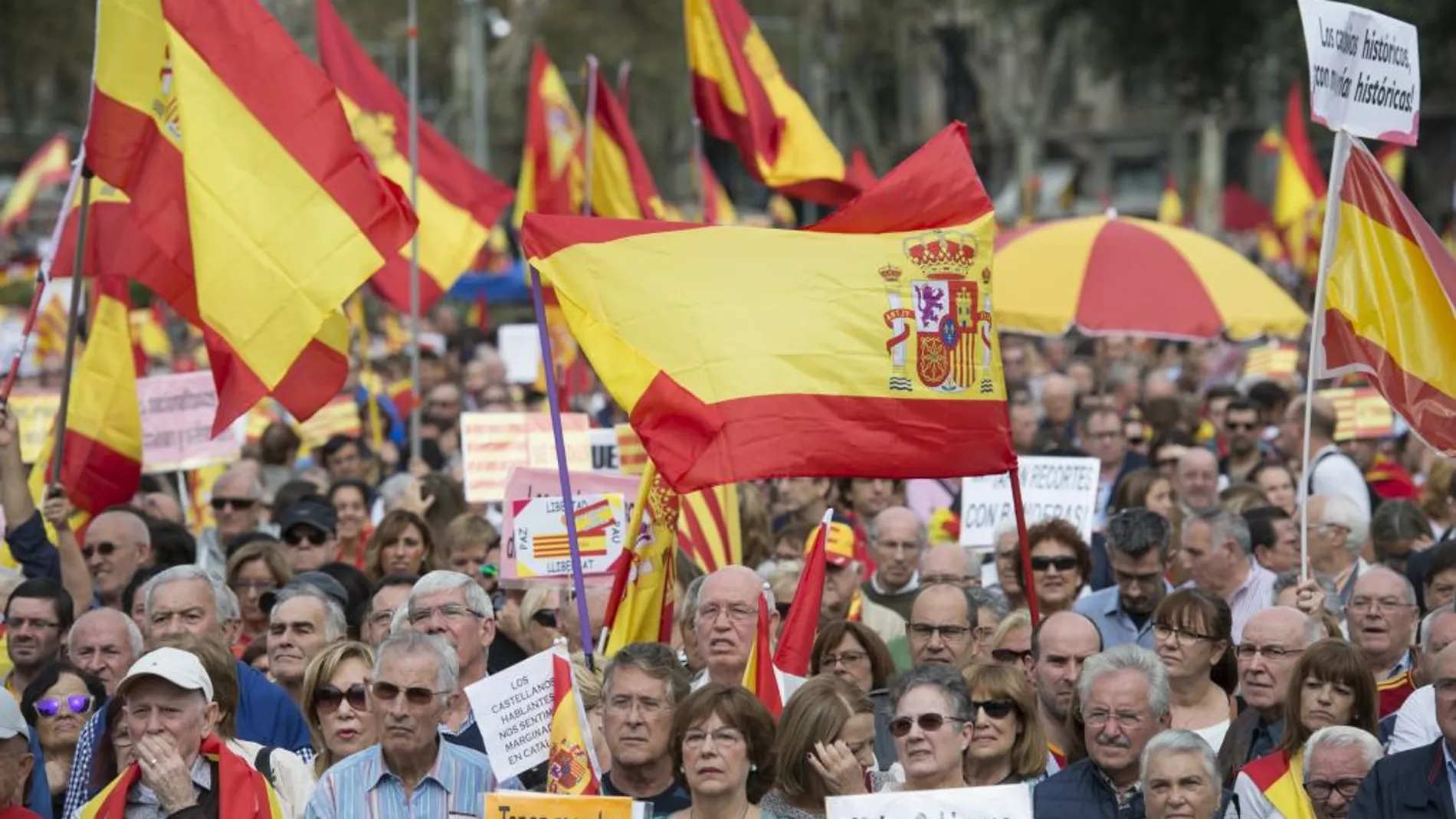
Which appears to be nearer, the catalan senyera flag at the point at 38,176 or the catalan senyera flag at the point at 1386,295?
the catalan senyera flag at the point at 1386,295

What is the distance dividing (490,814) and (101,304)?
6049 mm

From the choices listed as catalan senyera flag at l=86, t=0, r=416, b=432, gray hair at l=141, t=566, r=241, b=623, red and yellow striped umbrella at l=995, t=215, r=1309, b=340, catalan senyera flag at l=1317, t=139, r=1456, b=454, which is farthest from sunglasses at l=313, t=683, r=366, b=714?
red and yellow striped umbrella at l=995, t=215, r=1309, b=340

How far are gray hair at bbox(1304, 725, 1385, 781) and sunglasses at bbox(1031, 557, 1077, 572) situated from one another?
3082 millimetres

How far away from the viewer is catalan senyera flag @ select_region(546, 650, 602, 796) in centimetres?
720

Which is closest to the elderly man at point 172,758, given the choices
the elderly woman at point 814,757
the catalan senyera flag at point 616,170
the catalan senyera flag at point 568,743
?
the catalan senyera flag at point 568,743

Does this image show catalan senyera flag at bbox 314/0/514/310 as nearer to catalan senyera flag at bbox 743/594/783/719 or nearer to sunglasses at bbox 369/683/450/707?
catalan senyera flag at bbox 743/594/783/719

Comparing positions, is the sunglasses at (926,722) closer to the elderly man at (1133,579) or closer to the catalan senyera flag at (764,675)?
the catalan senyera flag at (764,675)

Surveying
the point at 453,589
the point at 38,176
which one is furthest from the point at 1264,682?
the point at 38,176

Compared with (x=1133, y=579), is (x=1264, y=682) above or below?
below

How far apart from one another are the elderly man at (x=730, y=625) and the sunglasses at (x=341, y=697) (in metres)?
1.05

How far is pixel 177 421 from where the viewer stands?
43.4 ft

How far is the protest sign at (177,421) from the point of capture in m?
13.2

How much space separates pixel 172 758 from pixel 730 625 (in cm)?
217

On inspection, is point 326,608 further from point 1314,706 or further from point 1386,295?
point 1386,295
